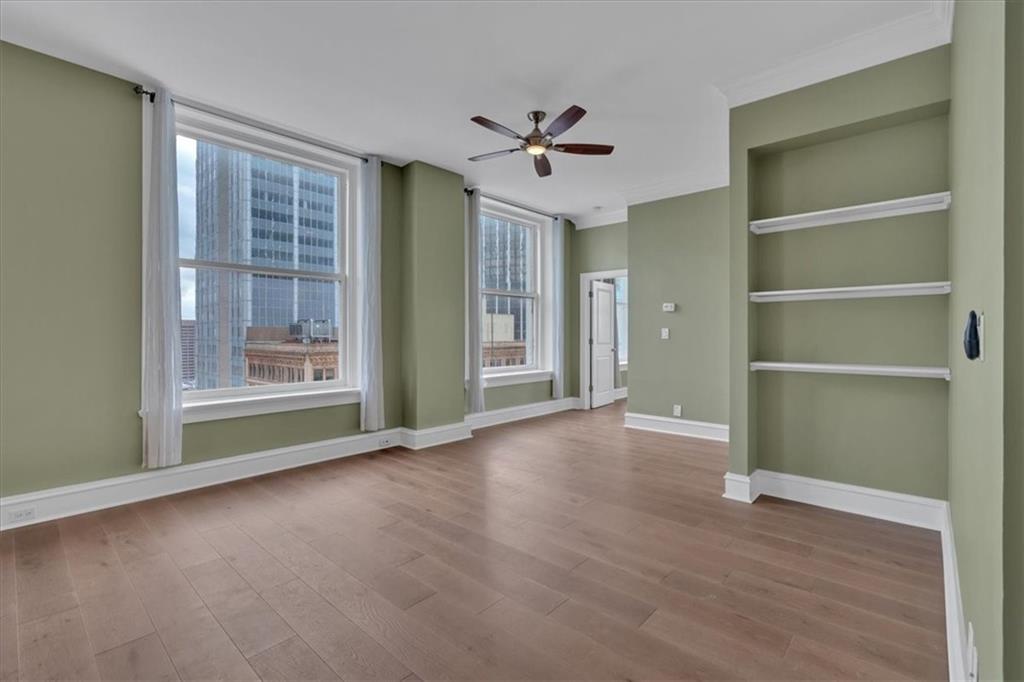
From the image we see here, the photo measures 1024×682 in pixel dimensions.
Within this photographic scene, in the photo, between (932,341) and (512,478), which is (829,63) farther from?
(512,478)

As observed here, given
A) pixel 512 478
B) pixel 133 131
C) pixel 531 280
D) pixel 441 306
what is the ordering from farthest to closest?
pixel 531 280, pixel 441 306, pixel 512 478, pixel 133 131

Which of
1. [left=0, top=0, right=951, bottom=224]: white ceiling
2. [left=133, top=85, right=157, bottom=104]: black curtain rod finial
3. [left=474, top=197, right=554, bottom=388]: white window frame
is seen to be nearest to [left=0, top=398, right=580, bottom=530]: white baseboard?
[left=474, top=197, right=554, bottom=388]: white window frame

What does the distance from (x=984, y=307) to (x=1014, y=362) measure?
0.42m

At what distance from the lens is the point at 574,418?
264 inches

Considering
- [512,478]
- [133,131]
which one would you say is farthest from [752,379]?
[133,131]

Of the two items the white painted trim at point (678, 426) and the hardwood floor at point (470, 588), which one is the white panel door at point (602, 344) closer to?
the white painted trim at point (678, 426)

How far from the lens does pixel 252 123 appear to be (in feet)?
13.1

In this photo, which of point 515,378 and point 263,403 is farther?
point 515,378

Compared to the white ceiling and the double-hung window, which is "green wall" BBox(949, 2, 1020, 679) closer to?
the white ceiling

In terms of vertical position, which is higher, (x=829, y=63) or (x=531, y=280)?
(x=829, y=63)

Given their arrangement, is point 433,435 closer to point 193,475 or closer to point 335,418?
point 335,418

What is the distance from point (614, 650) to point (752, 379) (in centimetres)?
229

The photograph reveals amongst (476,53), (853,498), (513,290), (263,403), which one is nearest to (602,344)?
(513,290)

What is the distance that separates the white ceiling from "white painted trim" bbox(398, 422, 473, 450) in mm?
3023
